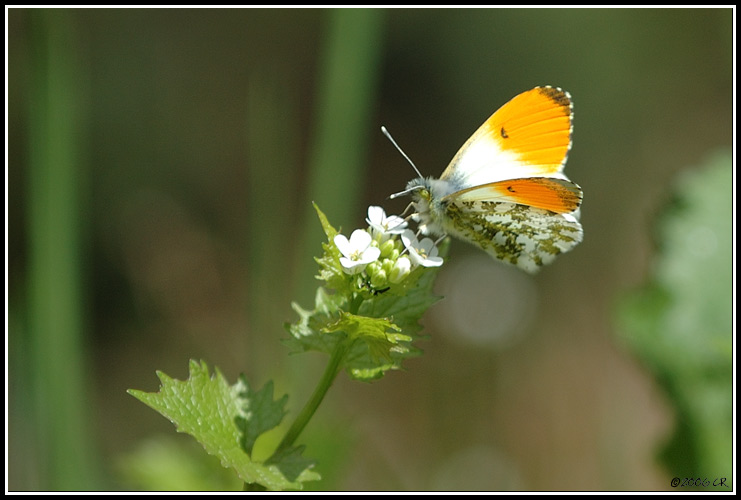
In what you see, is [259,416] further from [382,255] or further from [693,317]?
[693,317]

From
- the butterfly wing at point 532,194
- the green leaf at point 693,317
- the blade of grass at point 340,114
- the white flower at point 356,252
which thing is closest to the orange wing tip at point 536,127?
the butterfly wing at point 532,194

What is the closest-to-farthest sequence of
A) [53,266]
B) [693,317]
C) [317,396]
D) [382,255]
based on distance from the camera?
1. [317,396]
2. [382,255]
3. [53,266]
4. [693,317]

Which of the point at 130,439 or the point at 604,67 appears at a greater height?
the point at 604,67

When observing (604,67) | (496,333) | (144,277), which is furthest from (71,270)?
(604,67)

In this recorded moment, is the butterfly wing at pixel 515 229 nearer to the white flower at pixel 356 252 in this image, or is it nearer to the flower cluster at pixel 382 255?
the flower cluster at pixel 382 255

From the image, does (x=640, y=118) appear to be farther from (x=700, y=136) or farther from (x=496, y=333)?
(x=496, y=333)

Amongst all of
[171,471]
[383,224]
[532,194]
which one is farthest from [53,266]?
[532,194]

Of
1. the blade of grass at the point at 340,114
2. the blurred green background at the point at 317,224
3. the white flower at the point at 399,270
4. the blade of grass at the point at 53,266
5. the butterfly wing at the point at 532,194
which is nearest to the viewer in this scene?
the white flower at the point at 399,270
